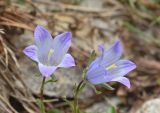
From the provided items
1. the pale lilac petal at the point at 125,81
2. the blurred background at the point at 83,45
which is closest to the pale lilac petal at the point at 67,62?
the pale lilac petal at the point at 125,81

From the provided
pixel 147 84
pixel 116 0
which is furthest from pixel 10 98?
pixel 116 0

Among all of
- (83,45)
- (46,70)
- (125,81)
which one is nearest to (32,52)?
(46,70)

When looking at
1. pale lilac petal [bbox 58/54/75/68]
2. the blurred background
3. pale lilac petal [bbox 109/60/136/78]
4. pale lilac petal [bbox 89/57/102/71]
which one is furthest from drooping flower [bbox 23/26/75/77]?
the blurred background

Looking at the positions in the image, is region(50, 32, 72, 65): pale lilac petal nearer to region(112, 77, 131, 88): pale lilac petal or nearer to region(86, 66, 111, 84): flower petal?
region(86, 66, 111, 84): flower petal

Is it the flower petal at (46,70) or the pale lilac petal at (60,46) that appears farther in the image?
the pale lilac petal at (60,46)

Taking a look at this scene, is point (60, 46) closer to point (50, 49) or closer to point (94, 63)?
point (50, 49)

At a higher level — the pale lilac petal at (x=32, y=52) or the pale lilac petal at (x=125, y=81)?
the pale lilac petal at (x=32, y=52)

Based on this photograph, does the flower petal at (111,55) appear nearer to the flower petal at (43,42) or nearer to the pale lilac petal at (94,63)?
the pale lilac petal at (94,63)
